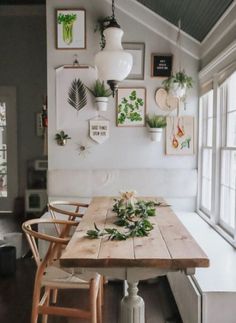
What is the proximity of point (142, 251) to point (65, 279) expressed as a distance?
Result: 78 cm

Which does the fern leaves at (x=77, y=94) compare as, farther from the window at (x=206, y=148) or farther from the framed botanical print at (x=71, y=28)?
the window at (x=206, y=148)

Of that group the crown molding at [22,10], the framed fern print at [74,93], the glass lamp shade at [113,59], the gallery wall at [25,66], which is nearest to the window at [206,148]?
the framed fern print at [74,93]

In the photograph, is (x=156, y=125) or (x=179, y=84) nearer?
(x=179, y=84)

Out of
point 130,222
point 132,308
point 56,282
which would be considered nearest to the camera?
point 132,308

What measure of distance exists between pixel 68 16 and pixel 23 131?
9.74 feet

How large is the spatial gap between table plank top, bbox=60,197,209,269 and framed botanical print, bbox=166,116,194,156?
195cm

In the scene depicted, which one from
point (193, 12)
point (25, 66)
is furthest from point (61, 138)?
point (25, 66)

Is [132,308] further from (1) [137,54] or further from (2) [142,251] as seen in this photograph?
(1) [137,54]

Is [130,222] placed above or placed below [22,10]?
below

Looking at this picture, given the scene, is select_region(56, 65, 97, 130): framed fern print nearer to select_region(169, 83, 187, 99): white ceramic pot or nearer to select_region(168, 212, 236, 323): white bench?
select_region(169, 83, 187, 99): white ceramic pot

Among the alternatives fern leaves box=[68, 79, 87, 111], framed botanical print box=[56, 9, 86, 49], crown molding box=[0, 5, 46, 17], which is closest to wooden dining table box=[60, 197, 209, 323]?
fern leaves box=[68, 79, 87, 111]

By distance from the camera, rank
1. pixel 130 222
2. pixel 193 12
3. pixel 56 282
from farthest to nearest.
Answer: pixel 193 12 < pixel 130 222 < pixel 56 282

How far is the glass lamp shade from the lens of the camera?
8.50 feet

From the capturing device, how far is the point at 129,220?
2.52m
